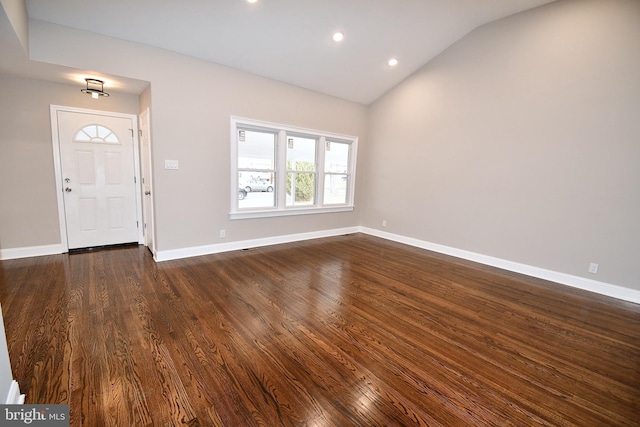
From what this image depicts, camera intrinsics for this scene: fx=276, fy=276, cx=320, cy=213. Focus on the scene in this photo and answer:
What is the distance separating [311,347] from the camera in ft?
6.81

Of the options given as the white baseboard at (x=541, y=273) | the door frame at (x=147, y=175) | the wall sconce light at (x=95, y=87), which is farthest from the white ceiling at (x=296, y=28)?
the white baseboard at (x=541, y=273)

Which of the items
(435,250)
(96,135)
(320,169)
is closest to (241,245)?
(320,169)

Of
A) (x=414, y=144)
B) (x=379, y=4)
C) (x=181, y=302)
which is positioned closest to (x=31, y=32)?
(x=181, y=302)

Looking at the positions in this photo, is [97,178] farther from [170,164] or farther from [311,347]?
[311,347]

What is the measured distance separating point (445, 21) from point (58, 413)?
5.46 meters

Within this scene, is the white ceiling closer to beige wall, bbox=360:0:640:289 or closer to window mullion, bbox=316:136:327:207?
beige wall, bbox=360:0:640:289

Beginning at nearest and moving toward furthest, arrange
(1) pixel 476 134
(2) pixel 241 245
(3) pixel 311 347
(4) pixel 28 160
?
1. (3) pixel 311 347
2. (4) pixel 28 160
3. (1) pixel 476 134
4. (2) pixel 241 245

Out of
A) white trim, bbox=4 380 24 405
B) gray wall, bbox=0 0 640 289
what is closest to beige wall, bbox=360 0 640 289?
gray wall, bbox=0 0 640 289

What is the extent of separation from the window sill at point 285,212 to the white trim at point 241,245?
410 millimetres

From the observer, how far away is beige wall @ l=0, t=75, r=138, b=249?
3.49 m

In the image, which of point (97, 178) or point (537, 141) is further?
point (97, 178)

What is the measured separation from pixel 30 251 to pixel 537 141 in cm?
702

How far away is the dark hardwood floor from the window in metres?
1.58

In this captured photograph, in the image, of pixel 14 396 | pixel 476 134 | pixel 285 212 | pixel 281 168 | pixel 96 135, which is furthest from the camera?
pixel 285 212
